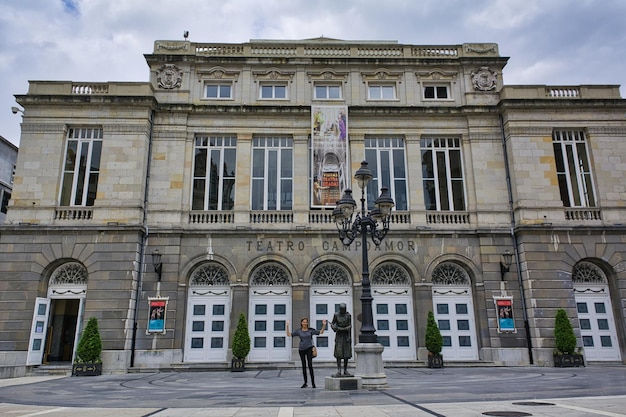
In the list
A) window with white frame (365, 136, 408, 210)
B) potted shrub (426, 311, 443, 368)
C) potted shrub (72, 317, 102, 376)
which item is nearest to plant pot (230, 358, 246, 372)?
potted shrub (72, 317, 102, 376)

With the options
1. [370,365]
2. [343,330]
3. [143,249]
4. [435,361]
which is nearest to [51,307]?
[143,249]

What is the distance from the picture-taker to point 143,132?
1986cm

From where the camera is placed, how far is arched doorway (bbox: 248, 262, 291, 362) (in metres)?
18.6

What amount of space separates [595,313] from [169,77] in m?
20.4

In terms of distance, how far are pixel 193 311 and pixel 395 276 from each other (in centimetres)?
823

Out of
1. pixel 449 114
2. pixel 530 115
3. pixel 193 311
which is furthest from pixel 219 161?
pixel 530 115

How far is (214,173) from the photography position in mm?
20500

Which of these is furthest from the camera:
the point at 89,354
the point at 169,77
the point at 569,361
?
the point at 169,77

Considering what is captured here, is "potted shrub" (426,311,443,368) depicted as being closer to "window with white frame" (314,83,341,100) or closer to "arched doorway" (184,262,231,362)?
"arched doorway" (184,262,231,362)

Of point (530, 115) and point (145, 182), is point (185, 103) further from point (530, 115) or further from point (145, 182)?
point (530, 115)

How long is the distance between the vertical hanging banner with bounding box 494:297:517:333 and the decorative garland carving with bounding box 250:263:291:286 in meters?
8.36

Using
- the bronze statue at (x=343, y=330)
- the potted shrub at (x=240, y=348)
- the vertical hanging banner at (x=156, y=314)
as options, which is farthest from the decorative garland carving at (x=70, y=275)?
the bronze statue at (x=343, y=330)

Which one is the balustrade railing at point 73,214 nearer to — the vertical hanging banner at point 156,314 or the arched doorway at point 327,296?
the vertical hanging banner at point 156,314

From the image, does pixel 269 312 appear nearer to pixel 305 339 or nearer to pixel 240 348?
pixel 240 348
